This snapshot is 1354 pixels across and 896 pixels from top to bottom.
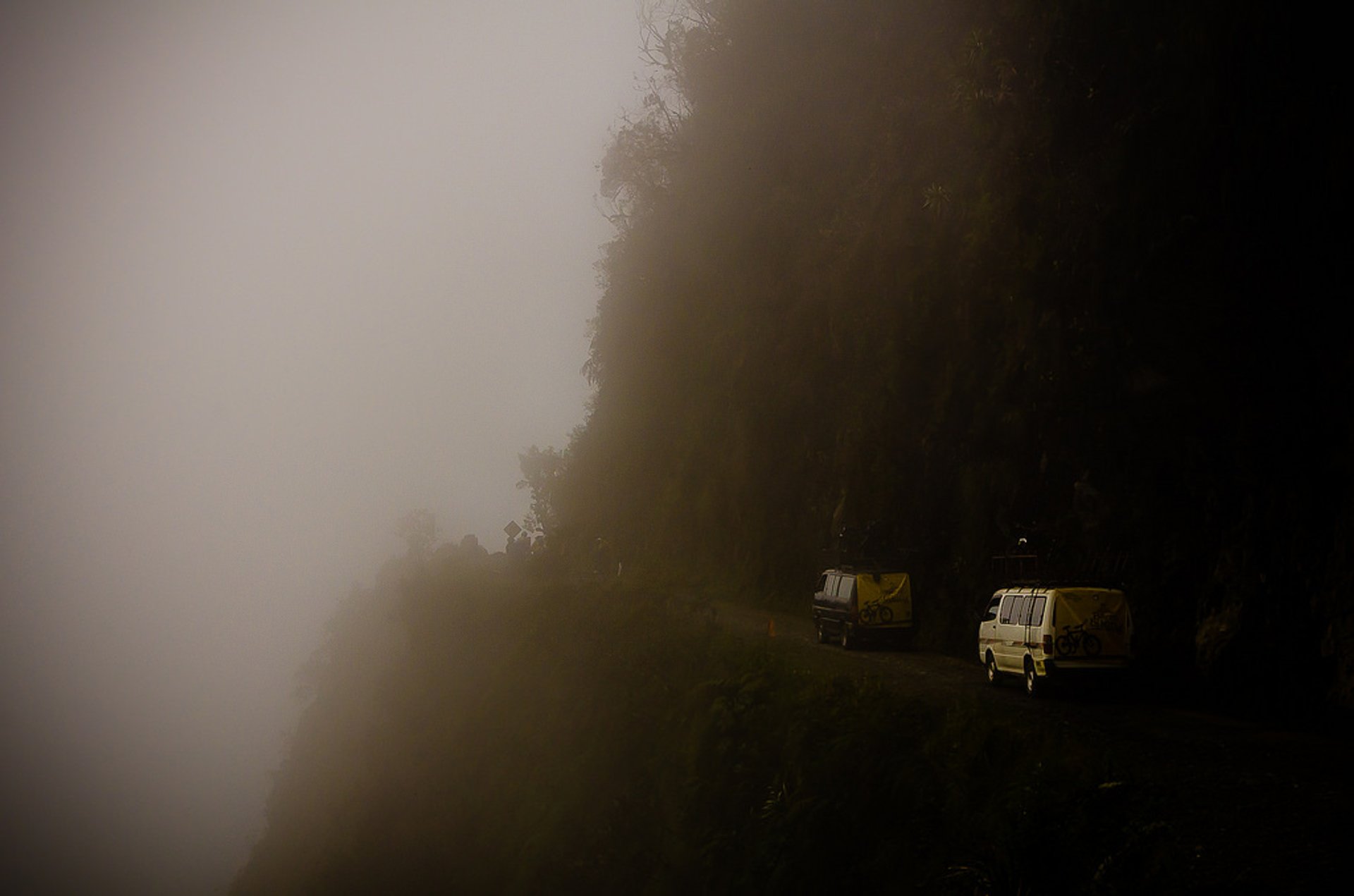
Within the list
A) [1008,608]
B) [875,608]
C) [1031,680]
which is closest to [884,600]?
[875,608]

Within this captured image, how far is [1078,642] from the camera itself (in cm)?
1842

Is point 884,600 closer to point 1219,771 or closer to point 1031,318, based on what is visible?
point 1031,318

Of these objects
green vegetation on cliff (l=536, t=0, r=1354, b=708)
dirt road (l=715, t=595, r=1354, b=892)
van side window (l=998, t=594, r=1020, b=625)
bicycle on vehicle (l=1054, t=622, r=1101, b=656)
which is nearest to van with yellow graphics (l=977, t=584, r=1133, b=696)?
bicycle on vehicle (l=1054, t=622, r=1101, b=656)

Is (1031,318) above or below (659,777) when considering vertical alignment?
above

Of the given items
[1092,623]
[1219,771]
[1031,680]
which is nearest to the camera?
[1219,771]

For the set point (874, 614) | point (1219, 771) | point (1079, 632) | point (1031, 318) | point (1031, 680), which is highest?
point (1031, 318)

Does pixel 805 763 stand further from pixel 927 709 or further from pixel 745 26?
pixel 745 26

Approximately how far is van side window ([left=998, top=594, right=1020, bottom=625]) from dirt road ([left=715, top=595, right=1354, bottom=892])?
1.41m

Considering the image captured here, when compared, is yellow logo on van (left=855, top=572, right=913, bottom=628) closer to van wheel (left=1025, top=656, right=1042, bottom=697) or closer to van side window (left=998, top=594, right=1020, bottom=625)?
van side window (left=998, top=594, right=1020, bottom=625)

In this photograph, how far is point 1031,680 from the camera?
19.2 m

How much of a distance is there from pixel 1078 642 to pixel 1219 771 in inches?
192

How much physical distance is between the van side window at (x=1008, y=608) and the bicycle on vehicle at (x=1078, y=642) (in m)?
1.77

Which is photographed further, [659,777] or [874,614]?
[874,614]

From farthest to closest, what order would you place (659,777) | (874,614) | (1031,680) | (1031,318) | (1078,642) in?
(874,614)
(1031,318)
(659,777)
(1031,680)
(1078,642)
